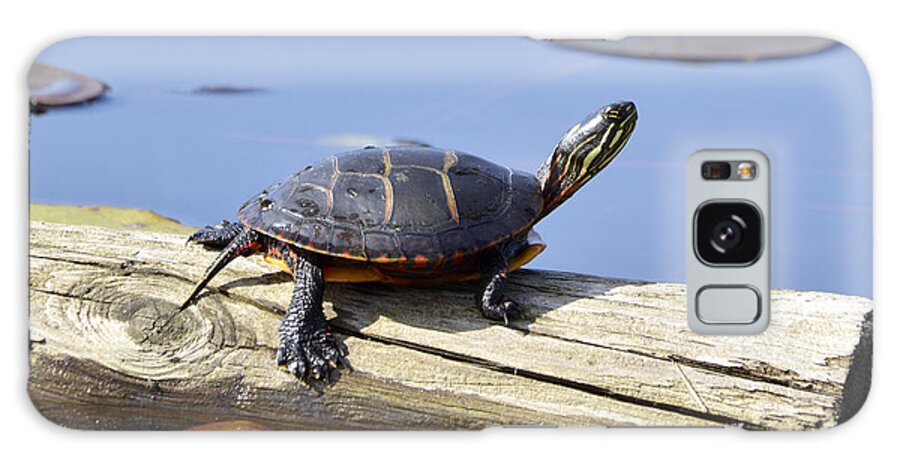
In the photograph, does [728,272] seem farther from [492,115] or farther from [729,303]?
[492,115]

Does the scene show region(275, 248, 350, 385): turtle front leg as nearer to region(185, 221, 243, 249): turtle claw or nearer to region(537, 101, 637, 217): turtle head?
region(185, 221, 243, 249): turtle claw

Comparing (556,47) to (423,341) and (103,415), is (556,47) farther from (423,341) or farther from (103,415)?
(103,415)

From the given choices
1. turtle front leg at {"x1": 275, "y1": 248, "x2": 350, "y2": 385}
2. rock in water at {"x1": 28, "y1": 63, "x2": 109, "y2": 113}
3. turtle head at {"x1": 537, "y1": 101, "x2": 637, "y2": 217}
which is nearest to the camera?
rock in water at {"x1": 28, "y1": 63, "x2": 109, "y2": 113}

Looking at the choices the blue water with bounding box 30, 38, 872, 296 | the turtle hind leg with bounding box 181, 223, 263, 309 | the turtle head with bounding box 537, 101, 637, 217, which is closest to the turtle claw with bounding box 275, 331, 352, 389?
the turtle hind leg with bounding box 181, 223, 263, 309

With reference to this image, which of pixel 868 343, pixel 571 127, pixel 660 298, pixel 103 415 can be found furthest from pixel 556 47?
pixel 103 415

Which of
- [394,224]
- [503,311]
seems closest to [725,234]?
[503,311]
